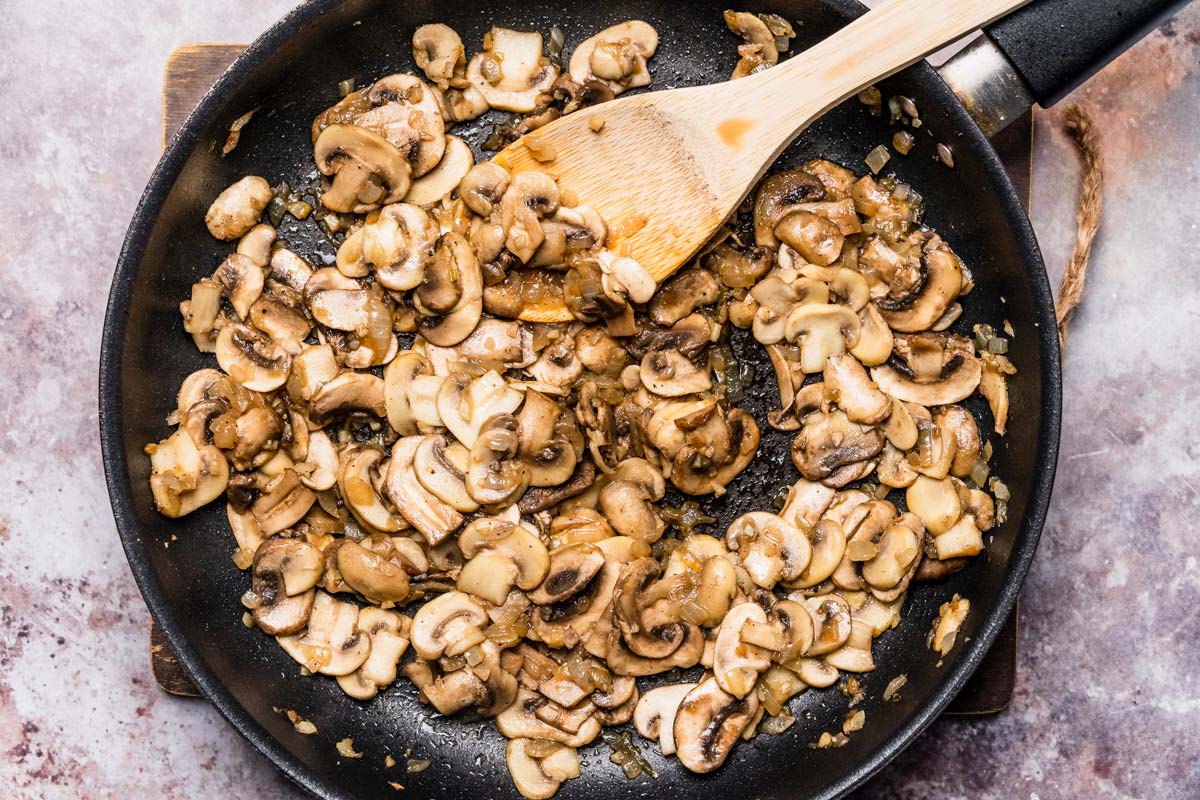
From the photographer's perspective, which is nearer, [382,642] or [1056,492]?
[382,642]

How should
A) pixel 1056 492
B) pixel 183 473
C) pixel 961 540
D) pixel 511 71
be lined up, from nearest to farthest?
pixel 183 473, pixel 961 540, pixel 511 71, pixel 1056 492

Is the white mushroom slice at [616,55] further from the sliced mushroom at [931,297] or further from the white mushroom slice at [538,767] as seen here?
the white mushroom slice at [538,767]

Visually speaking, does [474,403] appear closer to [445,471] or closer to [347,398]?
[445,471]

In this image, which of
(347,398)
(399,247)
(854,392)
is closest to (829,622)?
(854,392)

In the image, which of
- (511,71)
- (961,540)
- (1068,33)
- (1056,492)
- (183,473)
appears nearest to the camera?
(1068,33)

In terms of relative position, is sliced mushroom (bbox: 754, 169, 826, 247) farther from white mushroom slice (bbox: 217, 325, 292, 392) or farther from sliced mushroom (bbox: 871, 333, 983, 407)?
white mushroom slice (bbox: 217, 325, 292, 392)

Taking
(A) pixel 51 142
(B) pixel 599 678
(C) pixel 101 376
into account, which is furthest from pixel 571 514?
(A) pixel 51 142

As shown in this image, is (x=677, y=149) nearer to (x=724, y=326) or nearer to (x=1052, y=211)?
(x=724, y=326)

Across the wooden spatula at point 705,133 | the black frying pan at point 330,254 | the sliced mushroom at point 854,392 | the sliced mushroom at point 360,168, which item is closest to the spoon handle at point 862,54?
the wooden spatula at point 705,133
